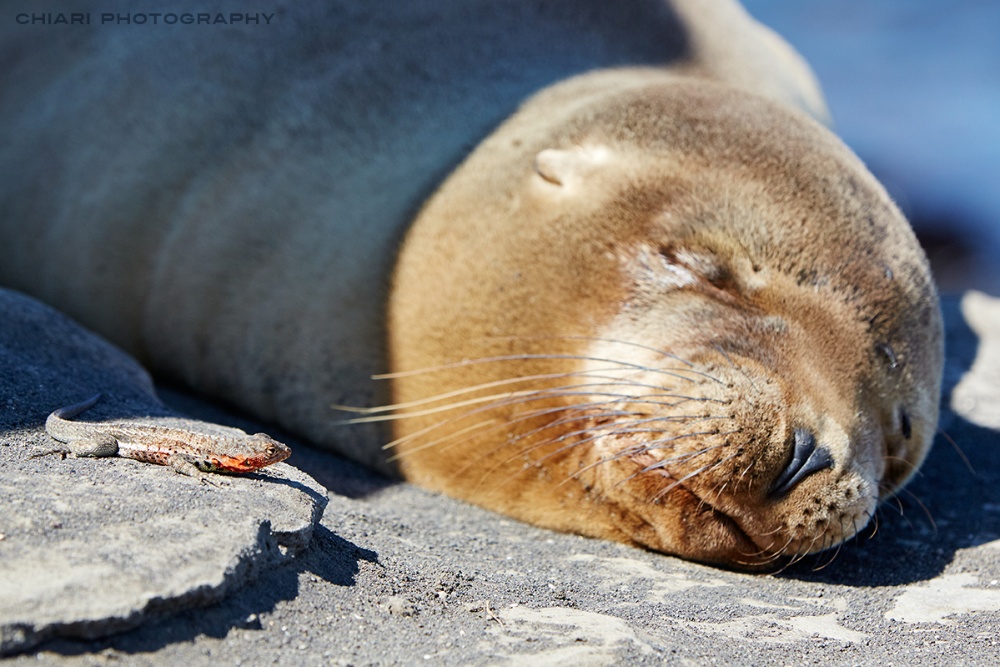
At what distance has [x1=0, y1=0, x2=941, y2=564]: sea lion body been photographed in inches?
128

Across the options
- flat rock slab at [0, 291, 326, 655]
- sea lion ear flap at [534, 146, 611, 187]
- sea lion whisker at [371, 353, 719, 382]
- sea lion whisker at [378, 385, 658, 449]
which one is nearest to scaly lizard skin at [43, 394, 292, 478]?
flat rock slab at [0, 291, 326, 655]

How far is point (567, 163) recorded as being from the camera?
382 cm

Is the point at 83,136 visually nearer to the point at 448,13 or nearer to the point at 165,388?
the point at 165,388

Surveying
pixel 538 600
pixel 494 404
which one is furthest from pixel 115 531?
pixel 494 404

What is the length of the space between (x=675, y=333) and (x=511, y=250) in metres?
0.69

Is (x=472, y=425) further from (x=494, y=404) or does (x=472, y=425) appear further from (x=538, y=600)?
(x=538, y=600)

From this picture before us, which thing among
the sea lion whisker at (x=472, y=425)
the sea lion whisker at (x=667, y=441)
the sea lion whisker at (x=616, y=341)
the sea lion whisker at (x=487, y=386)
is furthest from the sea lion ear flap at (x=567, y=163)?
the sea lion whisker at (x=667, y=441)

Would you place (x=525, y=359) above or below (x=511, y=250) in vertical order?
below

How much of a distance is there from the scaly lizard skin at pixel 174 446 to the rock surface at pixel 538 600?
0.07 metres

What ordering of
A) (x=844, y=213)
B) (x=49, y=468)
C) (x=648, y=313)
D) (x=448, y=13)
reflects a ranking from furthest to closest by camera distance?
(x=448, y=13), (x=844, y=213), (x=648, y=313), (x=49, y=468)

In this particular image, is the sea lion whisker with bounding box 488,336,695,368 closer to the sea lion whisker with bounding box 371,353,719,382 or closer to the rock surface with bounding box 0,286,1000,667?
the sea lion whisker with bounding box 371,353,719,382

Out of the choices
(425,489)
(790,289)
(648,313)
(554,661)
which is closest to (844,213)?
(790,289)

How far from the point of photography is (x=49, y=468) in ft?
8.34

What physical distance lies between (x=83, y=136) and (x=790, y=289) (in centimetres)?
332
